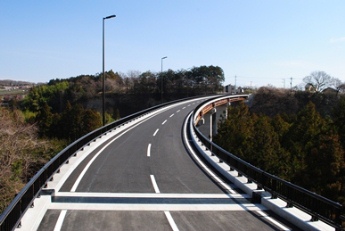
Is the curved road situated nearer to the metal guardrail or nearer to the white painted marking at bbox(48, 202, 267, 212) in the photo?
the white painted marking at bbox(48, 202, 267, 212)

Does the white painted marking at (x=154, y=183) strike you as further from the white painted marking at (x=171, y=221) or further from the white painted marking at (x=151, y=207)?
the white painted marking at (x=171, y=221)

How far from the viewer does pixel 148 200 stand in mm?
10828

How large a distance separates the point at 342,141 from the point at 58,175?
27.4 m

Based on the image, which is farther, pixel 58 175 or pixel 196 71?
pixel 196 71

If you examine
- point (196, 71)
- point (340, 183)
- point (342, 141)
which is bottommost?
point (340, 183)

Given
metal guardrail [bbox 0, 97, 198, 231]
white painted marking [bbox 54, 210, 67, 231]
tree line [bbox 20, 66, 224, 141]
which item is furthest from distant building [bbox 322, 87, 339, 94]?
white painted marking [bbox 54, 210, 67, 231]

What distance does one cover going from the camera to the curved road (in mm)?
8836

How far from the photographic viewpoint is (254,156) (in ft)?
116

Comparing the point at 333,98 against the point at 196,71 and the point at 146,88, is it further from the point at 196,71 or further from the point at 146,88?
the point at 146,88

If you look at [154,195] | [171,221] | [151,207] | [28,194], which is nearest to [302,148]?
[154,195]

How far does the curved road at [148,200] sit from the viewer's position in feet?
29.0

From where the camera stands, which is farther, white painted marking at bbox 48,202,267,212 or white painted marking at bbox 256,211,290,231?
white painted marking at bbox 48,202,267,212

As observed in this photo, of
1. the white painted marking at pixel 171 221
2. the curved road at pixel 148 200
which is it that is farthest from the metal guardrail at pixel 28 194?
the white painted marking at pixel 171 221

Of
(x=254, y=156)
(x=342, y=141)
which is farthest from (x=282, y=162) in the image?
(x=342, y=141)
